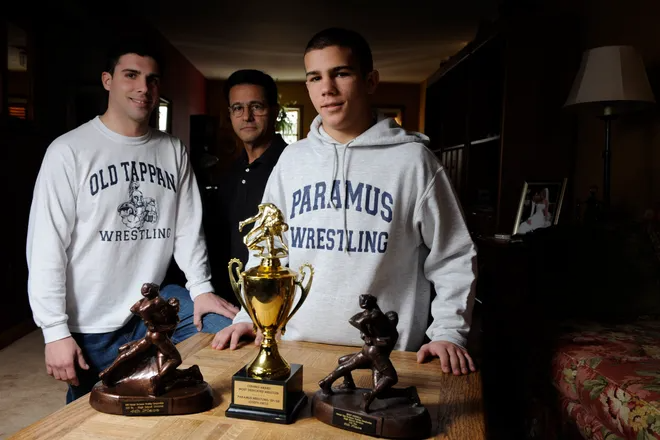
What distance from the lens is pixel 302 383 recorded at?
1011mm

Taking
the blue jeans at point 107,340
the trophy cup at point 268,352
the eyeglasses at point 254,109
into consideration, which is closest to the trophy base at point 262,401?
the trophy cup at point 268,352

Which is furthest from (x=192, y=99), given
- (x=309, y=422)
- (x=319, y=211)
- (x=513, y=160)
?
(x=309, y=422)

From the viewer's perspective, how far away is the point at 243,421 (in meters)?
0.89

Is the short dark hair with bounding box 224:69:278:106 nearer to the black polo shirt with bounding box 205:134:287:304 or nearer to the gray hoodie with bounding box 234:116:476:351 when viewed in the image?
the black polo shirt with bounding box 205:134:287:304

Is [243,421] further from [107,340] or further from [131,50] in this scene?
[131,50]

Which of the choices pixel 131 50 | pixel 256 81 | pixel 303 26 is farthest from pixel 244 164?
pixel 303 26

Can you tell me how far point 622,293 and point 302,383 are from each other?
159cm

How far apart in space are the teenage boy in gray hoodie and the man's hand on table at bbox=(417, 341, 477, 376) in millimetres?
131

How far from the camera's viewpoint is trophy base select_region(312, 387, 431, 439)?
2.74 feet

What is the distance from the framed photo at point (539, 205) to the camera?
3.17 meters

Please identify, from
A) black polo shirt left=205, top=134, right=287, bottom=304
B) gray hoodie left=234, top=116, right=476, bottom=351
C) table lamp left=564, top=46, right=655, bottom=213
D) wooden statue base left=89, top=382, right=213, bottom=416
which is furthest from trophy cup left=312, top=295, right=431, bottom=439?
table lamp left=564, top=46, right=655, bottom=213

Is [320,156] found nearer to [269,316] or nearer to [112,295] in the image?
[269,316]

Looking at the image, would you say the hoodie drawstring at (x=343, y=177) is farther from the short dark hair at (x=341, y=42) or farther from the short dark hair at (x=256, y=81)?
the short dark hair at (x=256, y=81)

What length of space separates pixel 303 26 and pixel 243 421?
611 cm
